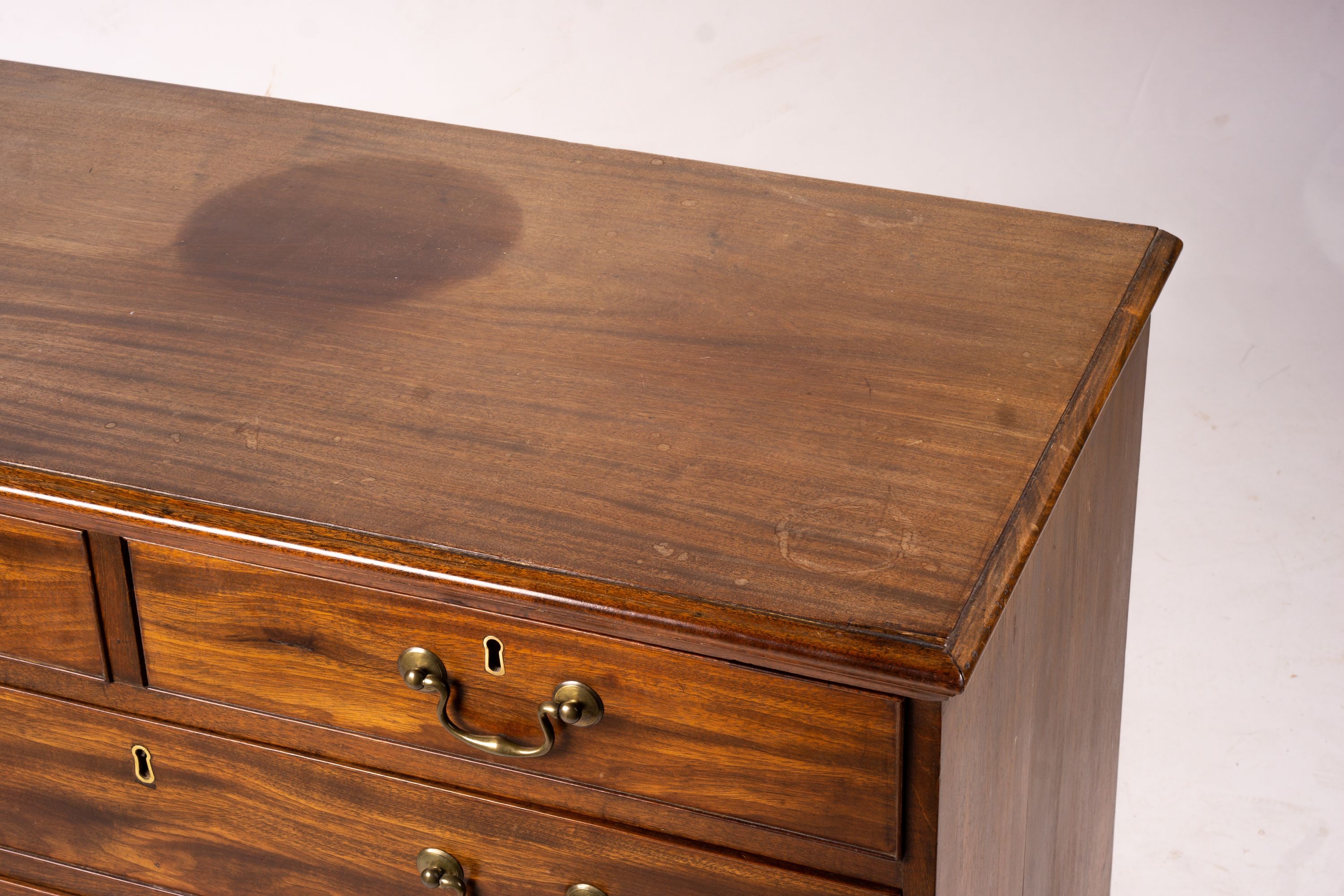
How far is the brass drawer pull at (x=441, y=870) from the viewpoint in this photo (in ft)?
4.39

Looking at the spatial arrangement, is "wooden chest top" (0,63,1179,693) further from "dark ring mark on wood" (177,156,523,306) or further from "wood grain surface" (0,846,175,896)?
"wood grain surface" (0,846,175,896)

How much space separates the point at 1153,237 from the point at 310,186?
2.49 feet

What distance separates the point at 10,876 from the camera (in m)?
1.54

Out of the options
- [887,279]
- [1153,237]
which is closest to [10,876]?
[887,279]

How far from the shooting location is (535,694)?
4.01ft

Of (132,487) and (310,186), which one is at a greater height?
(310,186)

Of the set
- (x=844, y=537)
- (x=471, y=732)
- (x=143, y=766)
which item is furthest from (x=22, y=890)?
(x=844, y=537)

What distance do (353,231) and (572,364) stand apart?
0.32 meters

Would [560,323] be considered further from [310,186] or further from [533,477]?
[310,186]

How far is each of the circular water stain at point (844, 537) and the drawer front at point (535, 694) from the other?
0.26 feet

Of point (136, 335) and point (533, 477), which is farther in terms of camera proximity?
point (136, 335)

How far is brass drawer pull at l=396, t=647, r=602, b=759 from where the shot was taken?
1208 mm

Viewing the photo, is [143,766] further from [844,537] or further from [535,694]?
[844,537]

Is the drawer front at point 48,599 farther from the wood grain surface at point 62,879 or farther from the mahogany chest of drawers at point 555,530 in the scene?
the wood grain surface at point 62,879
